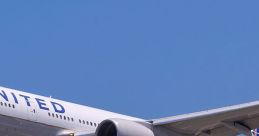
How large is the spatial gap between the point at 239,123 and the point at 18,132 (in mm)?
9022

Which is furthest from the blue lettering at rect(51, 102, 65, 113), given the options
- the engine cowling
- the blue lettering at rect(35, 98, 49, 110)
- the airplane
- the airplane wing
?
the airplane wing

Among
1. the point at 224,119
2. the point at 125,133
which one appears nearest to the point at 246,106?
the point at 224,119

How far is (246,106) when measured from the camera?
37750 mm

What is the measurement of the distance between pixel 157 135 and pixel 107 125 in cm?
212

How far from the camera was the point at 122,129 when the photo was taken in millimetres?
38625

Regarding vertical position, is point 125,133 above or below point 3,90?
below

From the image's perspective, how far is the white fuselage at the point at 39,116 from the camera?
40.2 m

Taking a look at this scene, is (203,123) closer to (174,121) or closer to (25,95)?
(174,121)

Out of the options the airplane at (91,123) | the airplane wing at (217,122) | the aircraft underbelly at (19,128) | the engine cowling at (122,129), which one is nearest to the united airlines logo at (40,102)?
the airplane at (91,123)

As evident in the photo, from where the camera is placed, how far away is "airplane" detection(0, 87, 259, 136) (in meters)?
38.9

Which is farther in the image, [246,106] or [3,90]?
[3,90]

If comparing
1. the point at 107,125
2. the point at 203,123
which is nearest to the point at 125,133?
the point at 107,125

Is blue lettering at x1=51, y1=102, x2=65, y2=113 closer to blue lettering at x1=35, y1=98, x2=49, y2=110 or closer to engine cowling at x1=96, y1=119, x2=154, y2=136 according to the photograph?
blue lettering at x1=35, y1=98, x2=49, y2=110

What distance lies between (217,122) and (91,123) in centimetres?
615
